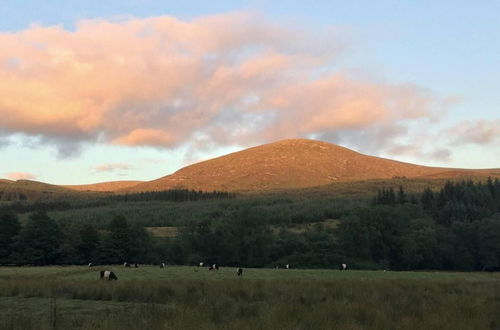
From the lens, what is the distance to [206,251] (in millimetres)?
95062

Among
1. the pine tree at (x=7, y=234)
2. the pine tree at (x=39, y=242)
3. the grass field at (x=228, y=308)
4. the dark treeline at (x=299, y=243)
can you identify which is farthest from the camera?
Result: the dark treeline at (x=299, y=243)

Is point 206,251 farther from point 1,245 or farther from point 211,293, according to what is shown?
point 211,293

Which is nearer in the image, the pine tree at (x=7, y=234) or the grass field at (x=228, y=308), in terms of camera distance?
the grass field at (x=228, y=308)

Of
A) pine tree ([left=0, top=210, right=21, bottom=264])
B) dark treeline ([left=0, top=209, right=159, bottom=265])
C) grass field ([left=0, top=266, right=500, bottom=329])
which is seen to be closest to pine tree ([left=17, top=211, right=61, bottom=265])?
dark treeline ([left=0, top=209, right=159, bottom=265])

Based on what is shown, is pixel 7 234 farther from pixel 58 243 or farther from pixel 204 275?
pixel 204 275

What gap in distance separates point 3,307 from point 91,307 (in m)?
2.72

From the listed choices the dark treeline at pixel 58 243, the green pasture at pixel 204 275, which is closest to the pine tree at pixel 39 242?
the dark treeline at pixel 58 243

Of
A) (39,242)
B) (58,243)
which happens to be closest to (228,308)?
(39,242)

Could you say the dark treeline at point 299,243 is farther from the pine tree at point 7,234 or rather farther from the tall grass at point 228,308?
the tall grass at point 228,308

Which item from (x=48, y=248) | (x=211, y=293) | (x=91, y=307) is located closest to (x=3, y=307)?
(x=91, y=307)

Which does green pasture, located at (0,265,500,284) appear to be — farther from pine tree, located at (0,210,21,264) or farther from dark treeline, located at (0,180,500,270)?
dark treeline, located at (0,180,500,270)

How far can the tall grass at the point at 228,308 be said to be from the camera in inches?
448

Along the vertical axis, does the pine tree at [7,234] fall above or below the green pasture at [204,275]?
above

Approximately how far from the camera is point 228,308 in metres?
15.0
